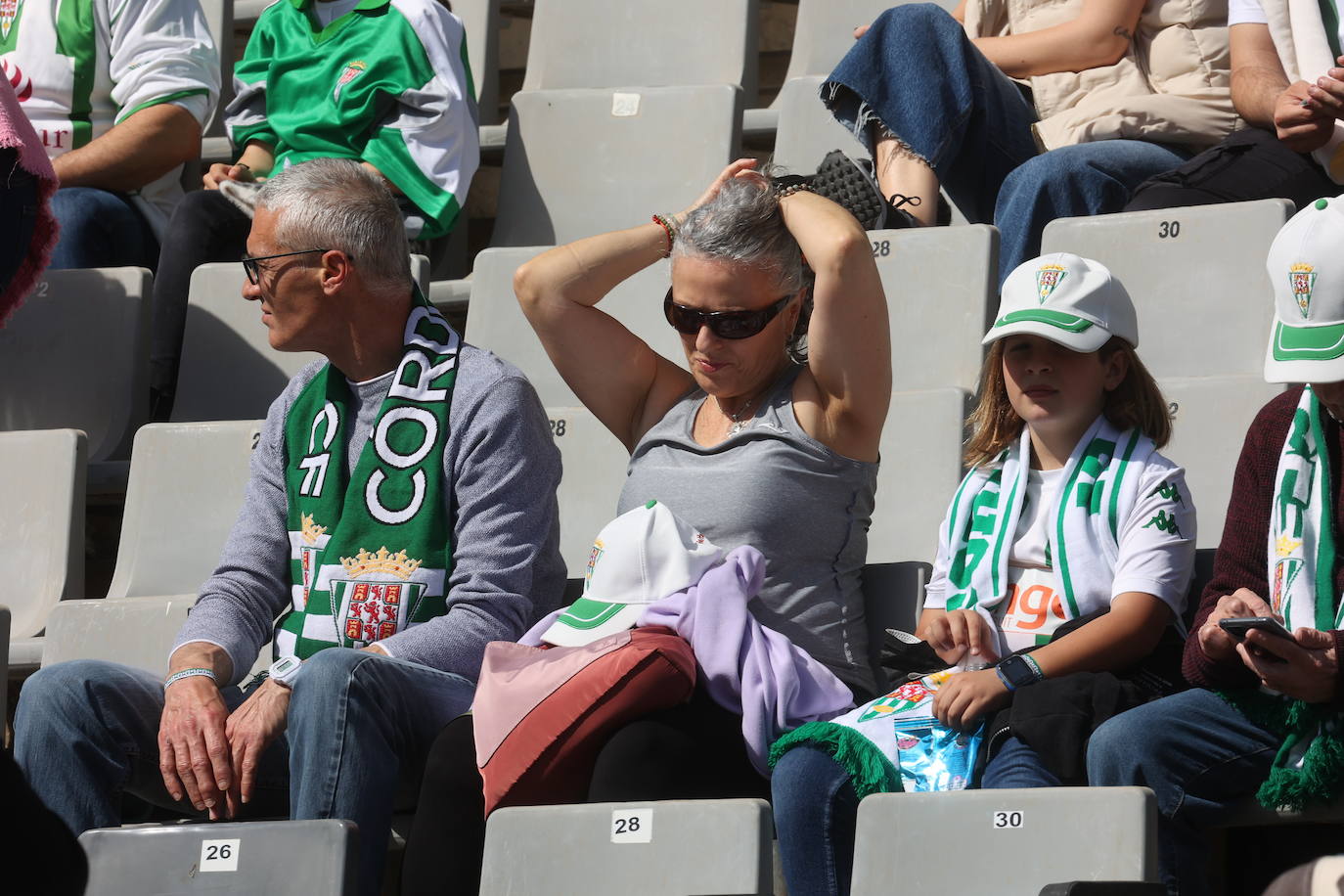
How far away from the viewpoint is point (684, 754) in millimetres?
2398

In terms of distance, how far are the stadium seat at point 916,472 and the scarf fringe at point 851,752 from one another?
666mm

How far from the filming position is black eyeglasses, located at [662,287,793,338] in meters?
2.72

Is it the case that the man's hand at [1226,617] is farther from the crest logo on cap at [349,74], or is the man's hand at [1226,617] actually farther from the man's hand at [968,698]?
the crest logo on cap at [349,74]

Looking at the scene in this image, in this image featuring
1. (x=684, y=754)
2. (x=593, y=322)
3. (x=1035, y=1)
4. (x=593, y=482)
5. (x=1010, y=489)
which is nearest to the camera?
(x=684, y=754)

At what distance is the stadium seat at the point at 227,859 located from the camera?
2.14 m

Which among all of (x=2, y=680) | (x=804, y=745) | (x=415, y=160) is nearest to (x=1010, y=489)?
(x=804, y=745)

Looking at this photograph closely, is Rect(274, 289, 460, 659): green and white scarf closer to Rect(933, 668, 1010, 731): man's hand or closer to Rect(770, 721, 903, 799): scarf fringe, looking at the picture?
Rect(770, 721, 903, 799): scarf fringe

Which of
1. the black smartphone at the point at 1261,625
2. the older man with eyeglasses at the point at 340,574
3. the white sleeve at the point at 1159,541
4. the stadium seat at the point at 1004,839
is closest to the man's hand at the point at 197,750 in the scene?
the older man with eyeglasses at the point at 340,574

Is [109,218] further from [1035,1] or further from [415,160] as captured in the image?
[1035,1]

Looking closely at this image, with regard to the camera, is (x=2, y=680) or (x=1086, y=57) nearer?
(x=2, y=680)

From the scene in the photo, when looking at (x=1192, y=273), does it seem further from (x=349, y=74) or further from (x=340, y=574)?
(x=349, y=74)

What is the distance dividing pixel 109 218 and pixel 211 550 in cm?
99

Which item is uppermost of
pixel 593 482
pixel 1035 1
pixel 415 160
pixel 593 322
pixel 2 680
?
pixel 1035 1

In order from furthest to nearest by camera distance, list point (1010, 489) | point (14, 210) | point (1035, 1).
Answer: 1. point (1035, 1)
2. point (14, 210)
3. point (1010, 489)
